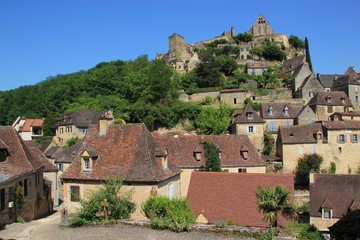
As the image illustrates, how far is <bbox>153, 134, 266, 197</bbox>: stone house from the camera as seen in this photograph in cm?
3409

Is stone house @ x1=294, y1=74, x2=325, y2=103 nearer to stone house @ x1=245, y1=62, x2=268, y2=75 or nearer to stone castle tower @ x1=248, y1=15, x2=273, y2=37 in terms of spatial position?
stone house @ x1=245, y1=62, x2=268, y2=75

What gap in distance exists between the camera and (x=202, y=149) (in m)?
35.3

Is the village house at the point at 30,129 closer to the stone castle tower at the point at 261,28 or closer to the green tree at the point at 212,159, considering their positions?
the green tree at the point at 212,159

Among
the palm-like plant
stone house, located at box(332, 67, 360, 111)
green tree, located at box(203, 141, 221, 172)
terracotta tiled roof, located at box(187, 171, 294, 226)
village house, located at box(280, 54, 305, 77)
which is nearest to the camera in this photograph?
the palm-like plant

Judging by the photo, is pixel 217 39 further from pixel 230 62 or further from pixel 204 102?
pixel 204 102

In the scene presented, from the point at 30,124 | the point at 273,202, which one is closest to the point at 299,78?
the point at 273,202

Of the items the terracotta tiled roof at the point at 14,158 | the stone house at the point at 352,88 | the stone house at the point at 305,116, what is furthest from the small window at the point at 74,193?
the stone house at the point at 352,88

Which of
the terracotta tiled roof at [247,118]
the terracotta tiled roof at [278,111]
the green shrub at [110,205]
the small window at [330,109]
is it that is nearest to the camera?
the green shrub at [110,205]

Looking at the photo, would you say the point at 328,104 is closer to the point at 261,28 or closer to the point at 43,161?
the point at 43,161

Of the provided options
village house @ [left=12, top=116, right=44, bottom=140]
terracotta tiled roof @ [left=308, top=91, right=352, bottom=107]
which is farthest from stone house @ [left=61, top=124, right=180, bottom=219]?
village house @ [left=12, top=116, right=44, bottom=140]

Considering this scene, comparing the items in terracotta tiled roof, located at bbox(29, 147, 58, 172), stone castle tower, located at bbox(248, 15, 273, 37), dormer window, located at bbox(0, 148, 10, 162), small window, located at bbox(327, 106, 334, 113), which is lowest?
terracotta tiled roof, located at bbox(29, 147, 58, 172)

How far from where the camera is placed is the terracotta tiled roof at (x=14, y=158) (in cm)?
2415

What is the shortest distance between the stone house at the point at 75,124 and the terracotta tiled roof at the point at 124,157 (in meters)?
37.0

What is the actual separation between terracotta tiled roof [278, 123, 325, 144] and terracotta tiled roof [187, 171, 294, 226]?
20.1m
